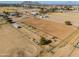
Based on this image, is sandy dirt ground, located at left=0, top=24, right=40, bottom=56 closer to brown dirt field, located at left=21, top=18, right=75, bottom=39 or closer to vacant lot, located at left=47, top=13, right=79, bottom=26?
brown dirt field, located at left=21, top=18, right=75, bottom=39

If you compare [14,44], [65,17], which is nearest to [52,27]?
[65,17]

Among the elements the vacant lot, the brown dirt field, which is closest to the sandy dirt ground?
the brown dirt field

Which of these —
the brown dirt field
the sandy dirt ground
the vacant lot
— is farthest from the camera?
the vacant lot

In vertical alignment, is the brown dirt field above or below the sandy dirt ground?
above

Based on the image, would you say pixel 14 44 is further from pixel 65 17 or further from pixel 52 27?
pixel 65 17

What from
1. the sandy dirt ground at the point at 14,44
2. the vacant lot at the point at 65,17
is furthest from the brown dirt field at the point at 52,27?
the sandy dirt ground at the point at 14,44

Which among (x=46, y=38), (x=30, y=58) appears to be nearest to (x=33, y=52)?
(x=30, y=58)

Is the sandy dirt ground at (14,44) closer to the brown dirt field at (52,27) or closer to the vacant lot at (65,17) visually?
the brown dirt field at (52,27)

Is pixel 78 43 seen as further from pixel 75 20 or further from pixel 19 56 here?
pixel 19 56
